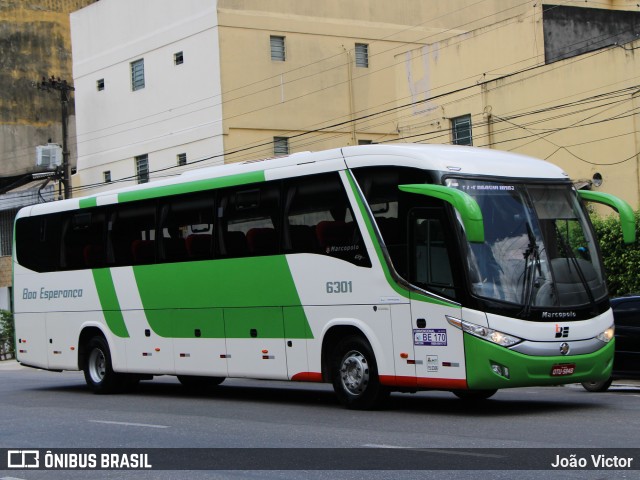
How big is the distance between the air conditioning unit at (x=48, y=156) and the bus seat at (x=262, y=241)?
35.0 meters

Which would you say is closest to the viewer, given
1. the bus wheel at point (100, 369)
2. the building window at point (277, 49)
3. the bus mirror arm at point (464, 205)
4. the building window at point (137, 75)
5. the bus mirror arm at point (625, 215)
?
the bus mirror arm at point (464, 205)

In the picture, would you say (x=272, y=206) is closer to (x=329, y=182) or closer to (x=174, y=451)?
(x=329, y=182)

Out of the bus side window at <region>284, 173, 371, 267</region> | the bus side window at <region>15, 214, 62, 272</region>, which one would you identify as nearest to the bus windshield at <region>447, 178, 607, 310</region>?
Result: the bus side window at <region>284, 173, 371, 267</region>

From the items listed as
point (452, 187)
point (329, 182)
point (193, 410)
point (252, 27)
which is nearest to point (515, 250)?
point (452, 187)

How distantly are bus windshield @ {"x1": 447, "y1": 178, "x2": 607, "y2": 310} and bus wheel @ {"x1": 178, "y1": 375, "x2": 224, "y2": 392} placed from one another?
8.70 meters

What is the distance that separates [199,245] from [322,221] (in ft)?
10.4

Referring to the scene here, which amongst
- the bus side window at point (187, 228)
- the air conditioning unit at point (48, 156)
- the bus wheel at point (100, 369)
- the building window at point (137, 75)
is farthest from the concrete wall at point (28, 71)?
the bus side window at point (187, 228)

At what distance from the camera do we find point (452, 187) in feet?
47.5

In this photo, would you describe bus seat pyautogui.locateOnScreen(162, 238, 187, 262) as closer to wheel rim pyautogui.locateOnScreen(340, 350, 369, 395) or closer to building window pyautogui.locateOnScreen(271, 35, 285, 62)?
wheel rim pyautogui.locateOnScreen(340, 350, 369, 395)

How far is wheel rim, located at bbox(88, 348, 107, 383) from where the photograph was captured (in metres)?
21.2

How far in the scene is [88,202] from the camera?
2138 centimetres

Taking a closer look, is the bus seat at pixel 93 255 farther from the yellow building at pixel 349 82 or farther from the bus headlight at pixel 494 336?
the yellow building at pixel 349 82

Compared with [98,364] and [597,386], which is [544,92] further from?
[98,364]

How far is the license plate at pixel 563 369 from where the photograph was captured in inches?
557
